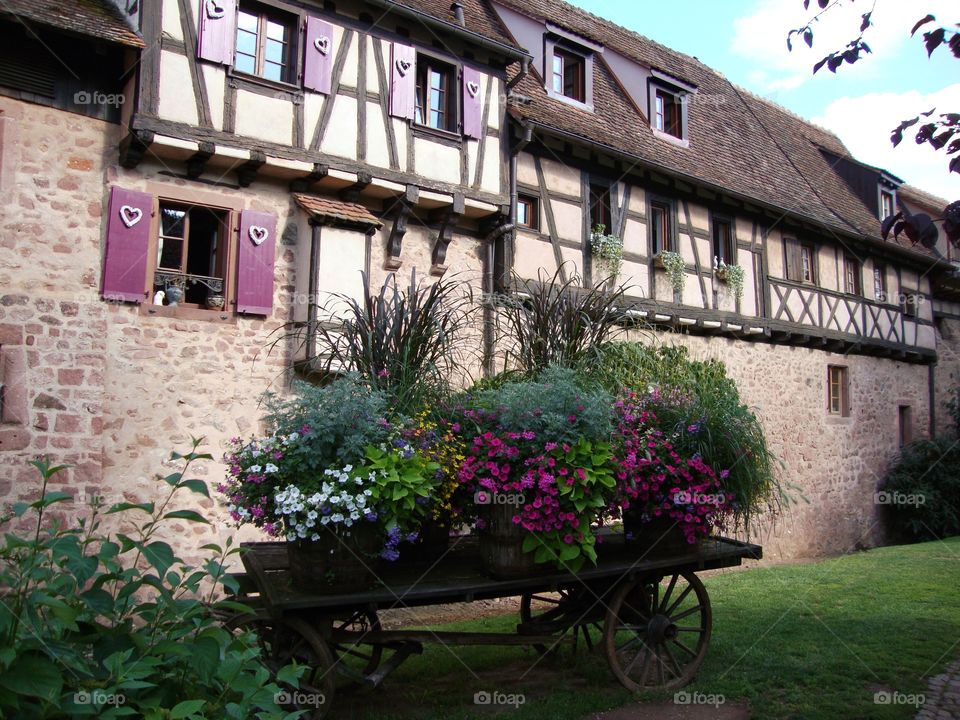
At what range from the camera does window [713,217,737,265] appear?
43.7 feet

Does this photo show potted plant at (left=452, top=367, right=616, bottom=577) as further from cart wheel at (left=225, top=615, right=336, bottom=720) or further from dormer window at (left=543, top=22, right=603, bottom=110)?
dormer window at (left=543, top=22, right=603, bottom=110)

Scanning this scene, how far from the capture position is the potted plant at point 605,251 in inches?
438

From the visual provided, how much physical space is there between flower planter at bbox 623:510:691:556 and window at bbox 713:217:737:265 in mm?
9056

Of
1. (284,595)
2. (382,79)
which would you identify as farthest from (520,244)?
(284,595)

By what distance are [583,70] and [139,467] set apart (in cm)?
894

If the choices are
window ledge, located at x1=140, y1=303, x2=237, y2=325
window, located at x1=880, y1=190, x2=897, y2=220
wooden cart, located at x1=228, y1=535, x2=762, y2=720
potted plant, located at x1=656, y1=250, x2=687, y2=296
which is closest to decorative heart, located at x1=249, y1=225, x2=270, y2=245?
window ledge, located at x1=140, y1=303, x2=237, y2=325

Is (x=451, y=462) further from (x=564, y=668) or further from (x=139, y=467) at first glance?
(x=139, y=467)

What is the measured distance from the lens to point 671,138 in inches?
525

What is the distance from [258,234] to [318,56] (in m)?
2.09

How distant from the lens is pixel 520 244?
1023 cm

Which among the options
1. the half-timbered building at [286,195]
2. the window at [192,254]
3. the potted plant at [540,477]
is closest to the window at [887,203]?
the half-timbered building at [286,195]

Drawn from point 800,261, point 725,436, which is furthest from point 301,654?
point 800,261

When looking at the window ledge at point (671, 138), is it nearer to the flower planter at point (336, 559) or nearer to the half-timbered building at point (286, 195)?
the half-timbered building at point (286, 195)

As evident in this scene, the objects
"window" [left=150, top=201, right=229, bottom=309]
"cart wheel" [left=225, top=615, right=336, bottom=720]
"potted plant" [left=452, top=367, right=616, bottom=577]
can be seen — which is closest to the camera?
"cart wheel" [left=225, top=615, right=336, bottom=720]
